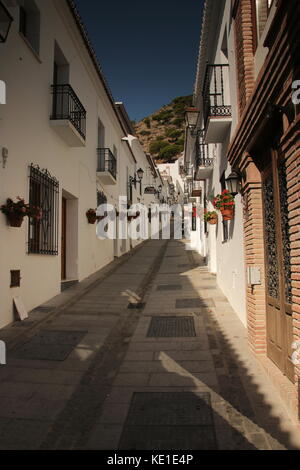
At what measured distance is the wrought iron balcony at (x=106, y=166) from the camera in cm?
1321

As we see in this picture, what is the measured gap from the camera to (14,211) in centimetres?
630

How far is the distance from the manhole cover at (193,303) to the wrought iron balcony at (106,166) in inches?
241

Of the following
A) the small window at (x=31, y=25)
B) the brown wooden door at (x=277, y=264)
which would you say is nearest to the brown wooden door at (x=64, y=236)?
the small window at (x=31, y=25)

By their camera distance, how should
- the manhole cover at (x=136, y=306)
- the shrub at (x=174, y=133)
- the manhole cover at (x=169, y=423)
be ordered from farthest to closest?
the shrub at (x=174, y=133) < the manhole cover at (x=136, y=306) < the manhole cover at (x=169, y=423)

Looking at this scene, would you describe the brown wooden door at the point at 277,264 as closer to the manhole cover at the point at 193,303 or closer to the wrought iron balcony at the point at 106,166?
the manhole cover at the point at 193,303

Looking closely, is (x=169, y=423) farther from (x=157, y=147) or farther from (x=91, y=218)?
(x=157, y=147)

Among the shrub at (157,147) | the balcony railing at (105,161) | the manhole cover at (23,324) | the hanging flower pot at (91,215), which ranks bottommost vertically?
the manhole cover at (23,324)

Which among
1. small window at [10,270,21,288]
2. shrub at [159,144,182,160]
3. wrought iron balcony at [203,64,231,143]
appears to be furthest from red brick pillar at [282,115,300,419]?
shrub at [159,144,182,160]

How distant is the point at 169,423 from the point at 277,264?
2237mm

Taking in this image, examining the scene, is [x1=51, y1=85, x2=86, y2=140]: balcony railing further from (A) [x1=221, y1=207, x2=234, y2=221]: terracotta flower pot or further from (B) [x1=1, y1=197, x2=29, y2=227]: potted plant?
(A) [x1=221, y1=207, x2=234, y2=221]: terracotta flower pot

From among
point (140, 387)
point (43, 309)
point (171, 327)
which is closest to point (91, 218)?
point (43, 309)

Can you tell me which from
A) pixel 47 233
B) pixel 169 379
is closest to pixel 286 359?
pixel 169 379

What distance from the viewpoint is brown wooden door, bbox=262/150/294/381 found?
415cm
